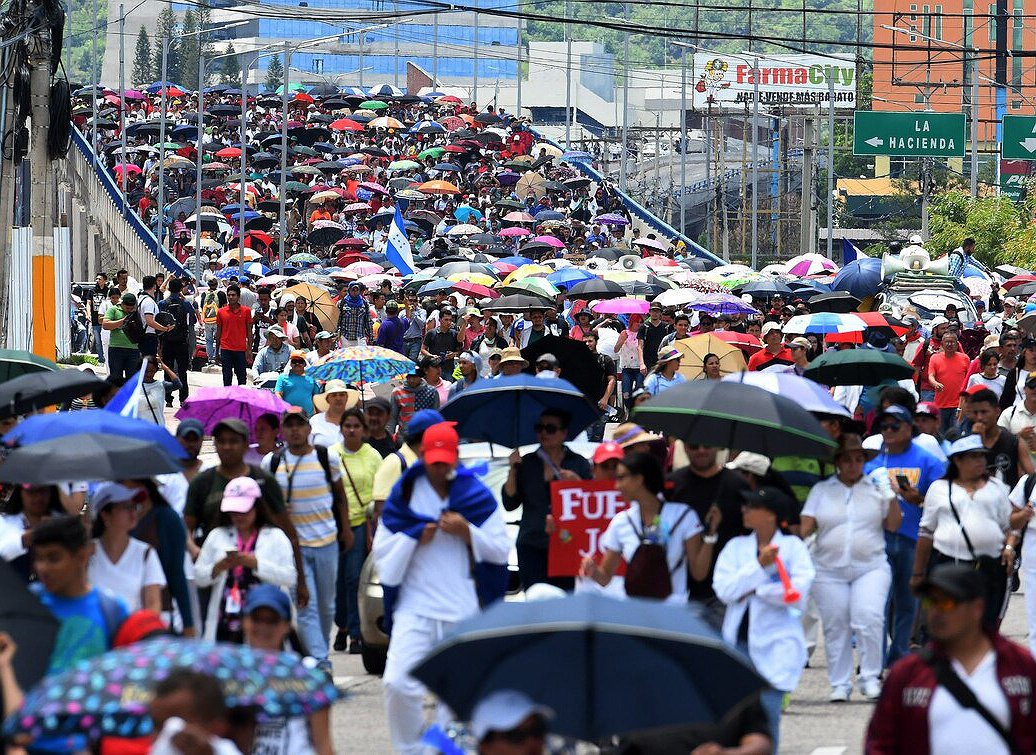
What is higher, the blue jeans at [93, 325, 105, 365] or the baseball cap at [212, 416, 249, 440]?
the baseball cap at [212, 416, 249, 440]

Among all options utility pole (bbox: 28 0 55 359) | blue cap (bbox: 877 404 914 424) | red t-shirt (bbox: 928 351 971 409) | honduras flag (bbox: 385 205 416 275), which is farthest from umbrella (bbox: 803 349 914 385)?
honduras flag (bbox: 385 205 416 275)

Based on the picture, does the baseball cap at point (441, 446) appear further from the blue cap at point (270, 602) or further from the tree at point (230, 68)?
the tree at point (230, 68)

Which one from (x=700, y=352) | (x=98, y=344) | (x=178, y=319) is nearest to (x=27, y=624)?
(x=700, y=352)

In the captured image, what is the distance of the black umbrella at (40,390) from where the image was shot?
1144 centimetres

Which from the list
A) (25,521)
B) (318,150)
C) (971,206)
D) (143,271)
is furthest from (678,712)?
(318,150)

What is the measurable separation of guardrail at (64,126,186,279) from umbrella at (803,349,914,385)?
40177 millimetres

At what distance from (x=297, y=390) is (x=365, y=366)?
0.61 metres

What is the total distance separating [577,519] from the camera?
9.66 metres

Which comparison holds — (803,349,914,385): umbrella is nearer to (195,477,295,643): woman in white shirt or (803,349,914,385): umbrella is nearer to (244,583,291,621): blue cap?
(195,477,295,643): woman in white shirt

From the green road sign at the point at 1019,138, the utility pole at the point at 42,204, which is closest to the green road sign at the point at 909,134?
the green road sign at the point at 1019,138

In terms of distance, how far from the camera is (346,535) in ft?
36.1

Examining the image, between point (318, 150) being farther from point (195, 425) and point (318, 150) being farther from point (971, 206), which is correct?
point (195, 425)

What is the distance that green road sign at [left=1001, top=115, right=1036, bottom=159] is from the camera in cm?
5472

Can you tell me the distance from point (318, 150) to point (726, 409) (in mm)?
58552
